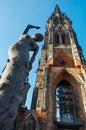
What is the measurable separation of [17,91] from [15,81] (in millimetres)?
127

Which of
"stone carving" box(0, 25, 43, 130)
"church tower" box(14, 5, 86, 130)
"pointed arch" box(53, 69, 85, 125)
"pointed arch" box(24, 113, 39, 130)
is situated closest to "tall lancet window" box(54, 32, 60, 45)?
"church tower" box(14, 5, 86, 130)

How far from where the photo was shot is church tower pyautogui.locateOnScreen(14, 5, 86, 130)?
463 inches

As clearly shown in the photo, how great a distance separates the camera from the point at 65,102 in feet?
46.3

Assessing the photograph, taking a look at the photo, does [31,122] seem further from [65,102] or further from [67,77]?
[67,77]

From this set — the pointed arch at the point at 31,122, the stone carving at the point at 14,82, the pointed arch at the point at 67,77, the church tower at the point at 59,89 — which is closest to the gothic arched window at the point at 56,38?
the church tower at the point at 59,89

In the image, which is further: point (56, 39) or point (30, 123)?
point (56, 39)

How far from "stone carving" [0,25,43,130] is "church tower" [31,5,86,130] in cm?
902

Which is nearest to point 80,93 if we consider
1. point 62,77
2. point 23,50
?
point 62,77

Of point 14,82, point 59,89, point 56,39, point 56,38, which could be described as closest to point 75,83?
point 59,89

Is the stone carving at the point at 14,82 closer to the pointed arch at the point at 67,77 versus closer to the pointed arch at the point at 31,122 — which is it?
the pointed arch at the point at 31,122

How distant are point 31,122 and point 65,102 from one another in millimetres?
3820

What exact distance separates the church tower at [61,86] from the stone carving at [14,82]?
9.02m

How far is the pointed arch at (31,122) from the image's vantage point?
10.9 m

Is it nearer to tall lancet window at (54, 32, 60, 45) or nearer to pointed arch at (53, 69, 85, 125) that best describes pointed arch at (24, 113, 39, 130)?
pointed arch at (53, 69, 85, 125)
